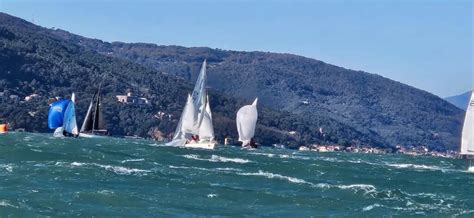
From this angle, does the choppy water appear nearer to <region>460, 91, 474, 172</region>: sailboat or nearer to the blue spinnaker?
<region>460, 91, 474, 172</region>: sailboat

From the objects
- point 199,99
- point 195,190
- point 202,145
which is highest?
point 199,99

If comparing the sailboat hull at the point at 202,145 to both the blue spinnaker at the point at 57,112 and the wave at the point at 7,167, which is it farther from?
the wave at the point at 7,167

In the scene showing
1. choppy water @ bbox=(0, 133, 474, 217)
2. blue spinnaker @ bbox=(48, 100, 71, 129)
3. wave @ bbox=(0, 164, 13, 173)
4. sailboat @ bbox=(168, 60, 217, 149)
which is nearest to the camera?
choppy water @ bbox=(0, 133, 474, 217)

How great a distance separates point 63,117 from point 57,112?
2.03 meters

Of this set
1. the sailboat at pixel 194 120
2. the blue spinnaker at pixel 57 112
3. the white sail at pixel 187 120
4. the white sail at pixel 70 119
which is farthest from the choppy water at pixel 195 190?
the blue spinnaker at pixel 57 112

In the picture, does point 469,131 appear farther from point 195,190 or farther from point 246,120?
point 195,190

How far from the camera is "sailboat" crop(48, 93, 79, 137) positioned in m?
104

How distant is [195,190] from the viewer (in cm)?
4931

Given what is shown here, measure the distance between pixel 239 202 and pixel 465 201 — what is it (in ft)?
47.7

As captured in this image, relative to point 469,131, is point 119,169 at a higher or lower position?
lower

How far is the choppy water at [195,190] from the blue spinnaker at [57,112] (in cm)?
3196

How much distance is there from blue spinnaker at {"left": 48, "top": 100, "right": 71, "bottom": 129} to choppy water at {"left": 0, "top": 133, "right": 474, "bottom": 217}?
31959 mm

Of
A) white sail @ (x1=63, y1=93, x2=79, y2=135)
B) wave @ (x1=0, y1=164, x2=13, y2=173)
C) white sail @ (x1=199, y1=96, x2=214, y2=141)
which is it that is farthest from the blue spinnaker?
wave @ (x1=0, y1=164, x2=13, y2=173)

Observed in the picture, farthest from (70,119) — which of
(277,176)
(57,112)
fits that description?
(277,176)
